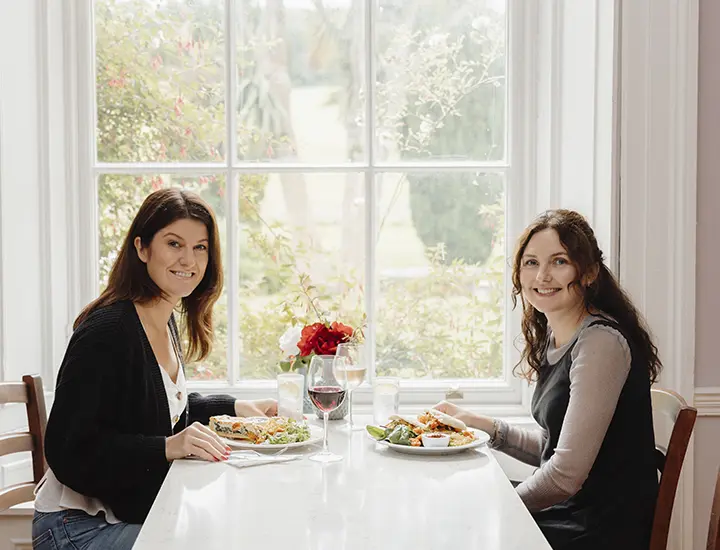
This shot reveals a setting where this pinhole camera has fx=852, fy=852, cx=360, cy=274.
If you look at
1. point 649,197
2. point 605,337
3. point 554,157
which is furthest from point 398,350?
point 605,337

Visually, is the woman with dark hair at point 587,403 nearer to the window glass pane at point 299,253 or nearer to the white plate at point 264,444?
the white plate at point 264,444

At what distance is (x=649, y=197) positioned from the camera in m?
2.54

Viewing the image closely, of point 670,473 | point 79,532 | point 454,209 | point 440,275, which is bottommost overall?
point 79,532

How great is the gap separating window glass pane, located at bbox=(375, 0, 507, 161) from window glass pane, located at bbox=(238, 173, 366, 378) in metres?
0.27

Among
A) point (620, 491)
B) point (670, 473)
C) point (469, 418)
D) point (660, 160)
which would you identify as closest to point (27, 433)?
point (469, 418)

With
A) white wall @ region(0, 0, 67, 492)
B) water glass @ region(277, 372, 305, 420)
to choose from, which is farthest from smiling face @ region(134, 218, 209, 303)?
white wall @ region(0, 0, 67, 492)

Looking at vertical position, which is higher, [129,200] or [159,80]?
[159,80]

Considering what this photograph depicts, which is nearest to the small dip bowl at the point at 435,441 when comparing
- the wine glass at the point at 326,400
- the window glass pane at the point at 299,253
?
the wine glass at the point at 326,400

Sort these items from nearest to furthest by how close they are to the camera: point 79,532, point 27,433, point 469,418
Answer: point 79,532, point 469,418, point 27,433

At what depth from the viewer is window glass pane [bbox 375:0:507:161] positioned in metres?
3.18

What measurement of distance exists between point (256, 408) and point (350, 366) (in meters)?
0.41

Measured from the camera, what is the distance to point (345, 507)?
1.57 metres

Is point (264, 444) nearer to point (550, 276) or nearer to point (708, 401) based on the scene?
point (550, 276)

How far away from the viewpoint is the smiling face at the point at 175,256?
7.13ft
